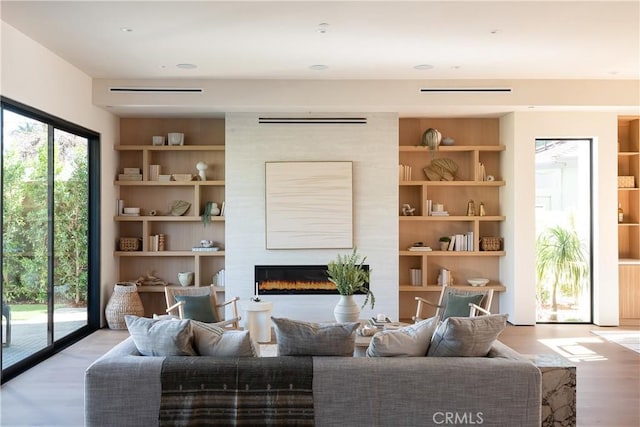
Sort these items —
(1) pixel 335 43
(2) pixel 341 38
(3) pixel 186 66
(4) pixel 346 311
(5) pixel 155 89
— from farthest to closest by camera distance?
(5) pixel 155 89, (3) pixel 186 66, (1) pixel 335 43, (2) pixel 341 38, (4) pixel 346 311

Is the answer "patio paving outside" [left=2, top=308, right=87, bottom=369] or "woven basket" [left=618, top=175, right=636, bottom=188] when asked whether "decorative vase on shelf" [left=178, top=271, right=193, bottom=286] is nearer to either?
"patio paving outside" [left=2, top=308, right=87, bottom=369]

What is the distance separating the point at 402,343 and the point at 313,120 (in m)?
4.50

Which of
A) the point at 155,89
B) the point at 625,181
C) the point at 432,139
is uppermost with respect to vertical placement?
the point at 155,89

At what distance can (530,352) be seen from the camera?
6.00 m

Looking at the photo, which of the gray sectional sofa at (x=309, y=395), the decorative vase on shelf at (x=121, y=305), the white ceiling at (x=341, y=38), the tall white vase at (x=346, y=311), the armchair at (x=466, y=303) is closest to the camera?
the gray sectional sofa at (x=309, y=395)

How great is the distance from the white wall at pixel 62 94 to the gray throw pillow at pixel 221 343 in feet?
9.54

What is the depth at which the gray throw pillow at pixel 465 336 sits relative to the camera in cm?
325

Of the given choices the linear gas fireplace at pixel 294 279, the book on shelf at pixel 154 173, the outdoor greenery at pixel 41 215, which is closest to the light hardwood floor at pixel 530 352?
the outdoor greenery at pixel 41 215

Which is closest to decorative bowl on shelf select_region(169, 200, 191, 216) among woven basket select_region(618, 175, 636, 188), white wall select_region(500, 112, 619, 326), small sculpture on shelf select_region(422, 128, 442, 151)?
small sculpture on shelf select_region(422, 128, 442, 151)

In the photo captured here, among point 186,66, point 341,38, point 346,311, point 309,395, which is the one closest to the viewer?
point 309,395

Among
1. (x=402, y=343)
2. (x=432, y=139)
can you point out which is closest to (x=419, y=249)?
(x=432, y=139)

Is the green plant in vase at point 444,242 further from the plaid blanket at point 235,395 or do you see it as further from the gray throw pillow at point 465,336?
the plaid blanket at point 235,395

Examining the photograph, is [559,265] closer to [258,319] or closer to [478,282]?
[478,282]

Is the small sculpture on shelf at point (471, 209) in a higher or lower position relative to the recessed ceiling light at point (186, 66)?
lower
